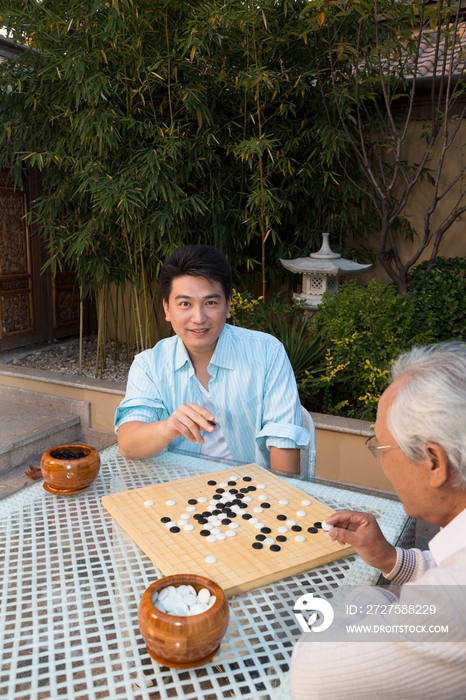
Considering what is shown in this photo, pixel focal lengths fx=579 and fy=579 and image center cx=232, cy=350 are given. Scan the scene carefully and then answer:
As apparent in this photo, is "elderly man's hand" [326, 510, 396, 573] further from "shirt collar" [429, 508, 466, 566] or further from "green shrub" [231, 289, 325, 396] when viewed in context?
"green shrub" [231, 289, 325, 396]

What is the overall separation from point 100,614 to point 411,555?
650 mm

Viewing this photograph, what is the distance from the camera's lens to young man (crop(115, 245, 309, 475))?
6.52 ft

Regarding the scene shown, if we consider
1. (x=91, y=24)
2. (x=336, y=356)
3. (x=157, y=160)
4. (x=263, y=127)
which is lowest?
(x=336, y=356)

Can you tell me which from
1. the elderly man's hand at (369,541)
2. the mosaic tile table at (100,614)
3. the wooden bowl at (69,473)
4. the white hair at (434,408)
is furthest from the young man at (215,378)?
the white hair at (434,408)

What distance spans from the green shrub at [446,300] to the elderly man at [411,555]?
302 cm

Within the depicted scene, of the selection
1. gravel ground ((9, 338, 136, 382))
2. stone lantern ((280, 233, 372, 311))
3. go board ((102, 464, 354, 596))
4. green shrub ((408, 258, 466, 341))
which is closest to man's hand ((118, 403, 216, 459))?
go board ((102, 464, 354, 596))

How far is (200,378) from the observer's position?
2.16m

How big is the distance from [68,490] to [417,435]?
0.97 m

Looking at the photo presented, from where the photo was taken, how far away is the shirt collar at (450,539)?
3.18 feet

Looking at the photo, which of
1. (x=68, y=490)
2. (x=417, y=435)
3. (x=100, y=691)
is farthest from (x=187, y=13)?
(x=100, y=691)

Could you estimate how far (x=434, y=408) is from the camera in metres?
0.93

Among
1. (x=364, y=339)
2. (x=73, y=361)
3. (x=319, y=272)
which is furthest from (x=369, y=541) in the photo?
(x=73, y=361)

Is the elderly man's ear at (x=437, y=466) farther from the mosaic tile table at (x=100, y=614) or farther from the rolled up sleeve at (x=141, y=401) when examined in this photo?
the rolled up sleeve at (x=141, y=401)

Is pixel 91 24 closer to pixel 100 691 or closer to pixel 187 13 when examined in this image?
pixel 187 13
